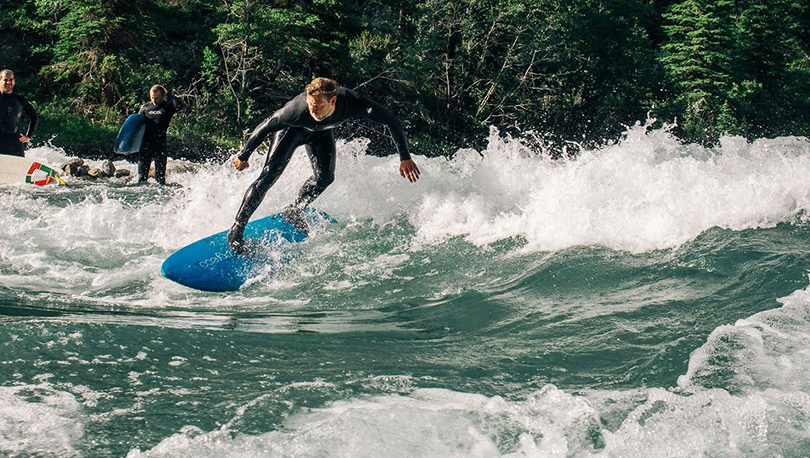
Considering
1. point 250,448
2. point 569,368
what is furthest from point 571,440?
point 250,448

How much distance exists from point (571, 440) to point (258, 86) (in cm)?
2068

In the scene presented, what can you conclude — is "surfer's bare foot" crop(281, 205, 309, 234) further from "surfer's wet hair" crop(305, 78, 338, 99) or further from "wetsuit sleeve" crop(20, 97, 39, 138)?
"wetsuit sleeve" crop(20, 97, 39, 138)

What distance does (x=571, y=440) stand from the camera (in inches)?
126

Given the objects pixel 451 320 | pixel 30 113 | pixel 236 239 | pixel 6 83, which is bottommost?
pixel 451 320

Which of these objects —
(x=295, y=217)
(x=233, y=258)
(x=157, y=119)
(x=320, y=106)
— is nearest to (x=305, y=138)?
(x=320, y=106)

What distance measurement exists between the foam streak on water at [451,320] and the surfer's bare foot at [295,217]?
6.6 inches

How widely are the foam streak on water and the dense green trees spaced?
12341 mm

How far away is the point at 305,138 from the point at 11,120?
523 cm

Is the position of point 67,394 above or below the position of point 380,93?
below

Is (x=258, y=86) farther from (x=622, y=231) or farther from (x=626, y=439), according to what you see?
(x=626, y=439)

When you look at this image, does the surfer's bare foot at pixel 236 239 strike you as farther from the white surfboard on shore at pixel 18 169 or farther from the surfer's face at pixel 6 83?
the white surfboard on shore at pixel 18 169

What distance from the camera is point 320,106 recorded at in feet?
20.6

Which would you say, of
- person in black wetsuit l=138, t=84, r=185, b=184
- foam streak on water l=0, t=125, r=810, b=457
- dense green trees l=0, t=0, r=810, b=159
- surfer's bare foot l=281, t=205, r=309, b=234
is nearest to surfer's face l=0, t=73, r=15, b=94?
foam streak on water l=0, t=125, r=810, b=457

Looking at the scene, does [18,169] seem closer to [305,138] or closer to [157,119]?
[157,119]
